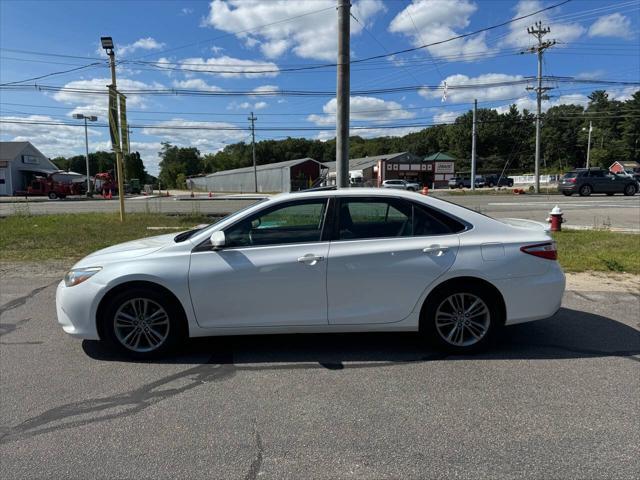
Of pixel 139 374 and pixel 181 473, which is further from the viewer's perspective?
pixel 139 374

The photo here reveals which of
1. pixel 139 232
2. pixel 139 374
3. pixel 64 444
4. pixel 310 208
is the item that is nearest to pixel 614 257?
pixel 310 208

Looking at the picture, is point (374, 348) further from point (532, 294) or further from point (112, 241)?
point (112, 241)

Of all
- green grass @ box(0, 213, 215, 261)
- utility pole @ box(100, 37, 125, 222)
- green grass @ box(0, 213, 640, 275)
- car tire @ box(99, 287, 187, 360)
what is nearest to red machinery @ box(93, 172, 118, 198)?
green grass @ box(0, 213, 215, 261)

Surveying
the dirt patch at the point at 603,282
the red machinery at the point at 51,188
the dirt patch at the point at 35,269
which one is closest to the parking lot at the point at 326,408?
the dirt patch at the point at 603,282

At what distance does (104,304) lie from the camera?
4.26 meters

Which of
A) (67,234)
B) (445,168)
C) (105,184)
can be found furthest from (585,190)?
(105,184)

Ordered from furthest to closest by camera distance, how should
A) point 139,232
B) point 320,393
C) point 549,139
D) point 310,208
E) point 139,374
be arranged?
point 549,139 < point 139,232 < point 310,208 < point 139,374 < point 320,393

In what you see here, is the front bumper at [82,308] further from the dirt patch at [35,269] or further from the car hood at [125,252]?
the dirt patch at [35,269]

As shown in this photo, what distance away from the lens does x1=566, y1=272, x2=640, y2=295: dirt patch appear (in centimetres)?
681

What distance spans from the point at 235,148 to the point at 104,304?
151698mm

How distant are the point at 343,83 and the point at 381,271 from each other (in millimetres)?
7329

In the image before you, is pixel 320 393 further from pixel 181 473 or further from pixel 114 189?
pixel 114 189

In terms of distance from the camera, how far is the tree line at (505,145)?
9838 cm

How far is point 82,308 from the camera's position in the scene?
4238 mm
